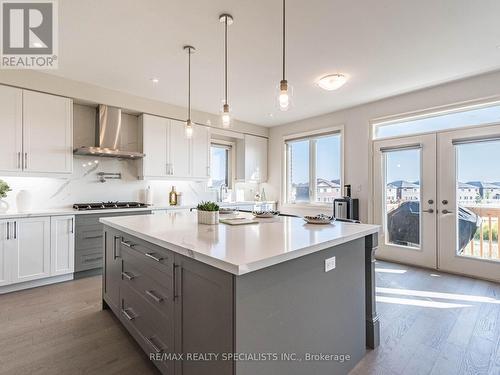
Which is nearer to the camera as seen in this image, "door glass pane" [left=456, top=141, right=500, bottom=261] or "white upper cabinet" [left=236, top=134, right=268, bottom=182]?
"door glass pane" [left=456, top=141, right=500, bottom=261]

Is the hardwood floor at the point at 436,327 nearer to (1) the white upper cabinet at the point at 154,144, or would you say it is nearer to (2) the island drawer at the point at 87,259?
(2) the island drawer at the point at 87,259

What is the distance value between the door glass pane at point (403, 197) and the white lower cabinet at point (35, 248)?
4807 mm

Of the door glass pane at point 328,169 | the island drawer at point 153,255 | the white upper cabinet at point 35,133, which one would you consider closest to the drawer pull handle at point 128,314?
the island drawer at point 153,255

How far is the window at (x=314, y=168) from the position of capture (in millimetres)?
5027

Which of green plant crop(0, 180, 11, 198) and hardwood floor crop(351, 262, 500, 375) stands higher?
green plant crop(0, 180, 11, 198)

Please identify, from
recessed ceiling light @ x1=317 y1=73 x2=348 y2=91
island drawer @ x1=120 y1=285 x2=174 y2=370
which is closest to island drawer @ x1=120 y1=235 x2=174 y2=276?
island drawer @ x1=120 y1=285 x2=174 y2=370

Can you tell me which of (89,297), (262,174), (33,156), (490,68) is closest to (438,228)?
(490,68)

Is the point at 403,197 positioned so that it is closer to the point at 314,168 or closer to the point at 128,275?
the point at 314,168

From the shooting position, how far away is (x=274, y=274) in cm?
124

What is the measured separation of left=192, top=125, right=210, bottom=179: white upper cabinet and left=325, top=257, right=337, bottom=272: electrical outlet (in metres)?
3.64

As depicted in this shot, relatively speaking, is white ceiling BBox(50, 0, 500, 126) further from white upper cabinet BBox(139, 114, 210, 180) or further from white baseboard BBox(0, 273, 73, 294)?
white baseboard BBox(0, 273, 73, 294)

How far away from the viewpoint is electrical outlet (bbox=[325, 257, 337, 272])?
1550 mm

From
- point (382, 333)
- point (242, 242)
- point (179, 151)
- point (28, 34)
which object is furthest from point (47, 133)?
point (382, 333)

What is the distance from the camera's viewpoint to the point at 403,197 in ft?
13.5
